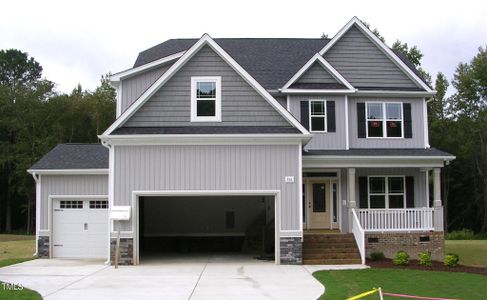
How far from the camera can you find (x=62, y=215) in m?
22.2

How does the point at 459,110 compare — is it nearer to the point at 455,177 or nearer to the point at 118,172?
the point at 455,177

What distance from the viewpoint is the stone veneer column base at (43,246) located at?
2197cm

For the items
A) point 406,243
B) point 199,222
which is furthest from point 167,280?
point 199,222

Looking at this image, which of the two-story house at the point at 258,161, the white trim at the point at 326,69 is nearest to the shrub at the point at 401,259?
the two-story house at the point at 258,161

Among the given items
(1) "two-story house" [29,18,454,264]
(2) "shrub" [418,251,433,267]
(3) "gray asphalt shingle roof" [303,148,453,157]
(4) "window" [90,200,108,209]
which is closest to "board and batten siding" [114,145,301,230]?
(1) "two-story house" [29,18,454,264]

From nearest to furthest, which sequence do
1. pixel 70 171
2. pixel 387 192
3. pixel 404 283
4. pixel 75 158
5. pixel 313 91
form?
pixel 404 283 → pixel 70 171 → pixel 313 91 → pixel 75 158 → pixel 387 192

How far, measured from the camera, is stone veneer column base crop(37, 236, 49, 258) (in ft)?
72.1

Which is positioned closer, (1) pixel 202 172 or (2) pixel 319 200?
(1) pixel 202 172

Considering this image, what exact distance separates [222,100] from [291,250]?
5519mm

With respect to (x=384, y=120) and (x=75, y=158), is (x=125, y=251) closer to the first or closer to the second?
(x=75, y=158)

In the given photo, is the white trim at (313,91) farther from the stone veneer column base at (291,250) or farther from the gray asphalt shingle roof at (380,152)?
the stone veneer column base at (291,250)

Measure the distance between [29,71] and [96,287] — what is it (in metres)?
51.9

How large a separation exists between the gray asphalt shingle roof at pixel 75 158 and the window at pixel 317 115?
817cm

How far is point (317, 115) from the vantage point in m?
23.1
